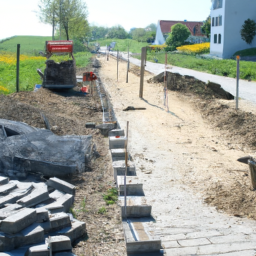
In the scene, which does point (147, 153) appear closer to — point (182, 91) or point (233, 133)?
point (233, 133)

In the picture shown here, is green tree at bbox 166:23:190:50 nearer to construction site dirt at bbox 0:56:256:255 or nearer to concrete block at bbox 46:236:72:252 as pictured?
construction site dirt at bbox 0:56:256:255

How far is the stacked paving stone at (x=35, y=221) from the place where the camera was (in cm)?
437

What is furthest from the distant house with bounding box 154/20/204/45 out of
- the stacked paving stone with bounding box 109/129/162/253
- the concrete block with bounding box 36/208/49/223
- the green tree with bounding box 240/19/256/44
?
the concrete block with bounding box 36/208/49/223

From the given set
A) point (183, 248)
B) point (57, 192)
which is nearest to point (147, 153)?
point (57, 192)

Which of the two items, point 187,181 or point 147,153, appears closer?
point 187,181

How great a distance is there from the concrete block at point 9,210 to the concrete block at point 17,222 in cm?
18

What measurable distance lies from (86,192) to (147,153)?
267cm

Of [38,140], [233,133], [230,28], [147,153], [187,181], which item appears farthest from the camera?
[230,28]

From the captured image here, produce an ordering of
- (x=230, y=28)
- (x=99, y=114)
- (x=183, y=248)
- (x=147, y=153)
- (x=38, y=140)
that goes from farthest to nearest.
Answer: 1. (x=230, y=28)
2. (x=99, y=114)
3. (x=147, y=153)
4. (x=38, y=140)
5. (x=183, y=248)

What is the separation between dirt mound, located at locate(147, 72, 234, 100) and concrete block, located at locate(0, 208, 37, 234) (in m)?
13.3

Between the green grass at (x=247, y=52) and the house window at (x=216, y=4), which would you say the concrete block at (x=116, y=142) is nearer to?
the green grass at (x=247, y=52)

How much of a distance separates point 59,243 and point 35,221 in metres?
0.46

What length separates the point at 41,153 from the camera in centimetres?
737

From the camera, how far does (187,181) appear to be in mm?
7191
